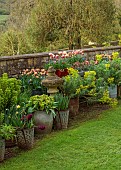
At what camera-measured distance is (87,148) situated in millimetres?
4902

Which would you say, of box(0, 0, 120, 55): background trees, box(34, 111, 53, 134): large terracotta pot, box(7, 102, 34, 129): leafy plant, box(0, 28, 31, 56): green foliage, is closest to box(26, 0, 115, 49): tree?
box(0, 0, 120, 55): background trees

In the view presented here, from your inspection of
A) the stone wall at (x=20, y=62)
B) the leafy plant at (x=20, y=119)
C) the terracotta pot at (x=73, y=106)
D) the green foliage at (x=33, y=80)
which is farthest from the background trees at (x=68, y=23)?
the leafy plant at (x=20, y=119)

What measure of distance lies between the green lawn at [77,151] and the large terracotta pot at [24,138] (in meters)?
0.11

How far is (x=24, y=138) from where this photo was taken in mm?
4848

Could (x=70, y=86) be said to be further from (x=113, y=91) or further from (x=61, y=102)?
(x=113, y=91)

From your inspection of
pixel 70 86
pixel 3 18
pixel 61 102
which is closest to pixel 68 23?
pixel 3 18

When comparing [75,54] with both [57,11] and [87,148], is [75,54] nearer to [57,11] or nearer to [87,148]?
[87,148]

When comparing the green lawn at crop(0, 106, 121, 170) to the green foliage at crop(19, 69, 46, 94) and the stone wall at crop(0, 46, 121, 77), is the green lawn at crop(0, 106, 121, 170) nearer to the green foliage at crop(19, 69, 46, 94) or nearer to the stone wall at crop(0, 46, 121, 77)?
the green foliage at crop(19, 69, 46, 94)

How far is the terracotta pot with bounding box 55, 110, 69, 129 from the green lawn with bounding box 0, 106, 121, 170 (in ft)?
0.50

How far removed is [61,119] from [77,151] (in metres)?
1.10

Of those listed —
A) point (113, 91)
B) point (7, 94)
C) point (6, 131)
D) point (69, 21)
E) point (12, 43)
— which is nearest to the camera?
point (6, 131)

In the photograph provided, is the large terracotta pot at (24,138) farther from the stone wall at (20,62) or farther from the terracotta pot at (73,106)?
the stone wall at (20,62)

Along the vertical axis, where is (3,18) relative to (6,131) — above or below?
above

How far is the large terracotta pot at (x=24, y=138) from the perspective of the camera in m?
4.82
